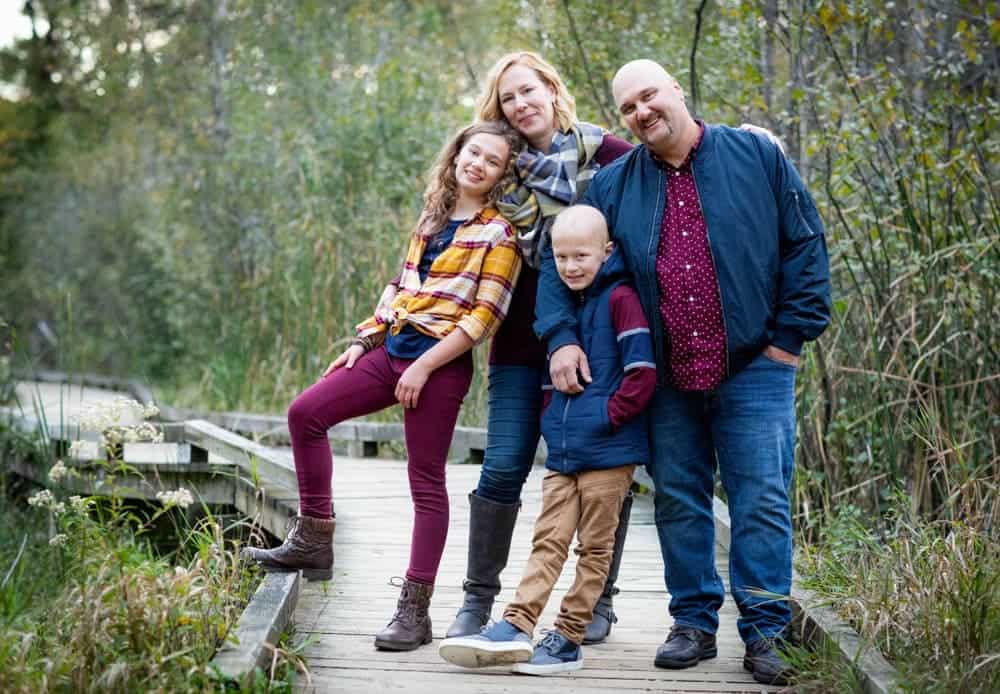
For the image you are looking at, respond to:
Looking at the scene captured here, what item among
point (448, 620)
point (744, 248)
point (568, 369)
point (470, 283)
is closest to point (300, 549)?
point (448, 620)

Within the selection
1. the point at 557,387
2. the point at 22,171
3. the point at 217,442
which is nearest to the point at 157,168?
the point at 22,171

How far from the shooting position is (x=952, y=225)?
17.9 ft

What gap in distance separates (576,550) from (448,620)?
755mm

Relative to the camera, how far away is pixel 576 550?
3.53m

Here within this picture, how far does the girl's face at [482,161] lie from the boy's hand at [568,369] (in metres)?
0.55

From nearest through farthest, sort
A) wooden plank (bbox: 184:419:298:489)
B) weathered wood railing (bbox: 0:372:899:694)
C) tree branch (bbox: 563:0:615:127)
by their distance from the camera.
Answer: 1. weathered wood railing (bbox: 0:372:899:694)
2. wooden plank (bbox: 184:419:298:489)
3. tree branch (bbox: 563:0:615:127)

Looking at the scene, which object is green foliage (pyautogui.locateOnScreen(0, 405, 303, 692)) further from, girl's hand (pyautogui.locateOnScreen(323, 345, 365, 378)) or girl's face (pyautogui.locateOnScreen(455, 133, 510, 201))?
girl's face (pyautogui.locateOnScreen(455, 133, 510, 201))

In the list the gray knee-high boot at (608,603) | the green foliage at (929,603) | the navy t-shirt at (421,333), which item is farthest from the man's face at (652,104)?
the green foliage at (929,603)

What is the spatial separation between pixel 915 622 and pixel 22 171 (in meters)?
18.0

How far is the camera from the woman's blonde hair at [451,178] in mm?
3723

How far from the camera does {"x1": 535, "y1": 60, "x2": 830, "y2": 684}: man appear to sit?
11.3 feet

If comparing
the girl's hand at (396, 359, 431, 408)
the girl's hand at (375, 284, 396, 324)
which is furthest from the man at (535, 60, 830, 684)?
the girl's hand at (375, 284, 396, 324)

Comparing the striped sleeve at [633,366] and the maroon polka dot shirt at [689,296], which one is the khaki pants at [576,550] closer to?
the striped sleeve at [633,366]

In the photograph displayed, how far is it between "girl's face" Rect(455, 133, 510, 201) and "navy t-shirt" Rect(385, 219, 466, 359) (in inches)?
5.0
